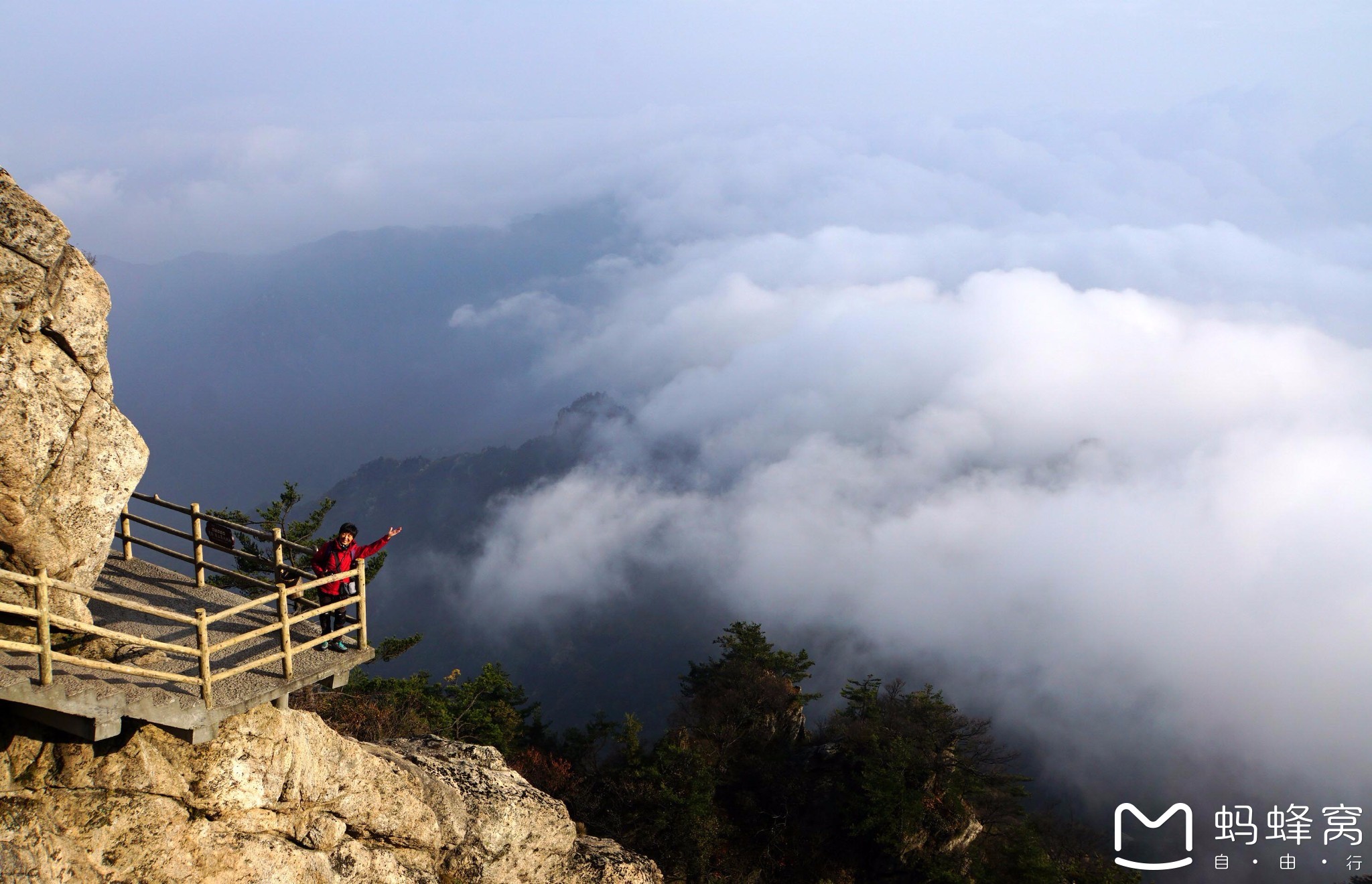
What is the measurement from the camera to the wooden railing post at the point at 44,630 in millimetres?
10633

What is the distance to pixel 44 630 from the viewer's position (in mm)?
10695

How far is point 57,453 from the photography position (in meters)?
12.9

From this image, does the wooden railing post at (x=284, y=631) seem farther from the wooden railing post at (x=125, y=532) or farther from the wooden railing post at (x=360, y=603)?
the wooden railing post at (x=125, y=532)

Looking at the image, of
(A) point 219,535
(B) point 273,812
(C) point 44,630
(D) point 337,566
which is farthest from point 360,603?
(C) point 44,630

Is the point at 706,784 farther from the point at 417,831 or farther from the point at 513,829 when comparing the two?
the point at 417,831

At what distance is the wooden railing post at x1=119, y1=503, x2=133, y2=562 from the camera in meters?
15.1

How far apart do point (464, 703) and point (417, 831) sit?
28835mm

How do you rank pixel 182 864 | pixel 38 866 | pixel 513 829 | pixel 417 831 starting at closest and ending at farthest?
pixel 38 866 < pixel 182 864 < pixel 417 831 < pixel 513 829

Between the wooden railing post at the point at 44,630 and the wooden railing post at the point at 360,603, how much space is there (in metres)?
4.18

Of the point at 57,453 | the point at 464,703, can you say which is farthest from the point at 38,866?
the point at 464,703

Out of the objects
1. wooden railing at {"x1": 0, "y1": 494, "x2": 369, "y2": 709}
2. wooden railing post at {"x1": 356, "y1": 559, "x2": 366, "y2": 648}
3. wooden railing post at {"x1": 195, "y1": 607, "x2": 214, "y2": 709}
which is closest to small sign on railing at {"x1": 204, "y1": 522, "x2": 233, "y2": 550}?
wooden railing at {"x1": 0, "y1": 494, "x2": 369, "y2": 709}

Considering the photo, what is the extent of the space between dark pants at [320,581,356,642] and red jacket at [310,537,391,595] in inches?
3.3

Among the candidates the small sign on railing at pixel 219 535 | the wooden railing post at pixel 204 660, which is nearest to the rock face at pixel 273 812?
the wooden railing post at pixel 204 660

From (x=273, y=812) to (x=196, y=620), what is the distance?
4815 millimetres
